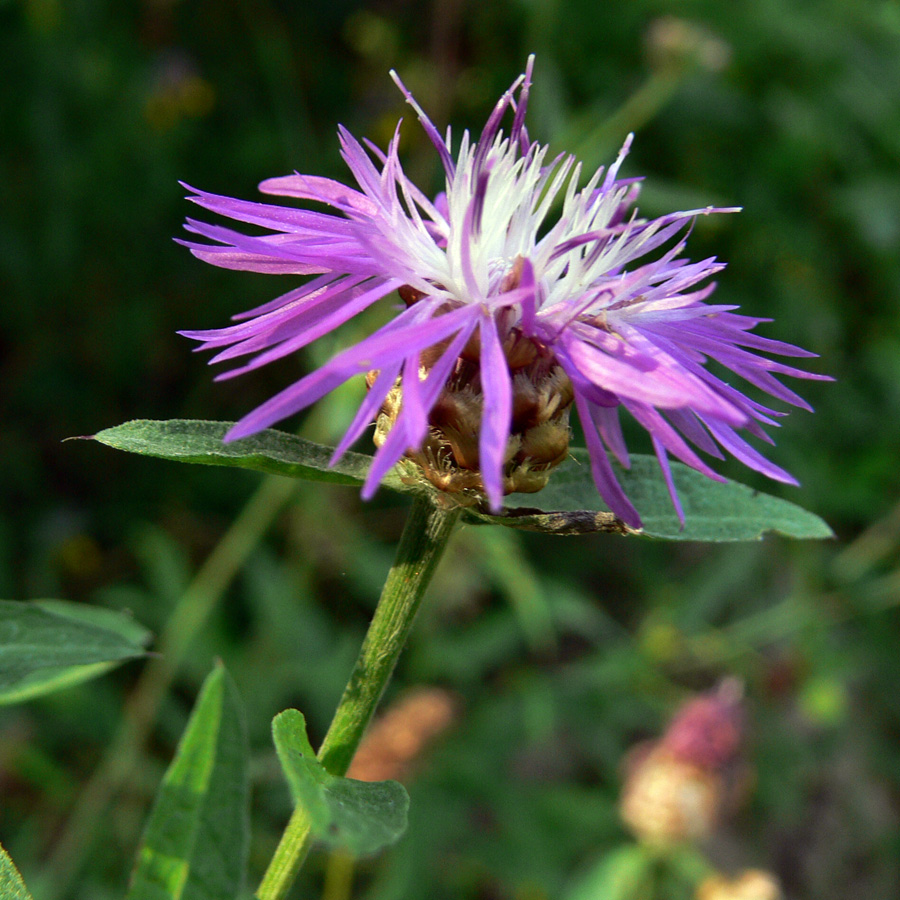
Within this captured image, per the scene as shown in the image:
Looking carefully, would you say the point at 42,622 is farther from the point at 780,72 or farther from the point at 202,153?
the point at 780,72

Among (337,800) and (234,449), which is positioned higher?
(234,449)

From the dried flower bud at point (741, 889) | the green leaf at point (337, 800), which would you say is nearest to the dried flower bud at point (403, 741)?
the dried flower bud at point (741, 889)

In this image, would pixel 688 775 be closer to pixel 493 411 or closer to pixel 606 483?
pixel 606 483

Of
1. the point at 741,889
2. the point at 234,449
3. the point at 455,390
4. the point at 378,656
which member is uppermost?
the point at 455,390

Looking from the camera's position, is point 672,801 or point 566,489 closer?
point 566,489

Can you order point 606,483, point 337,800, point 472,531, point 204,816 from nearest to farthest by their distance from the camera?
point 337,800, point 606,483, point 204,816, point 472,531

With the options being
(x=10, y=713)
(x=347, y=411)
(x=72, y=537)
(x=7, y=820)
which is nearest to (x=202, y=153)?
(x=72, y=537)

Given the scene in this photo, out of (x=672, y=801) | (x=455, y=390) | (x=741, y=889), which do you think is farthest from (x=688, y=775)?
(x=455, y=390)
